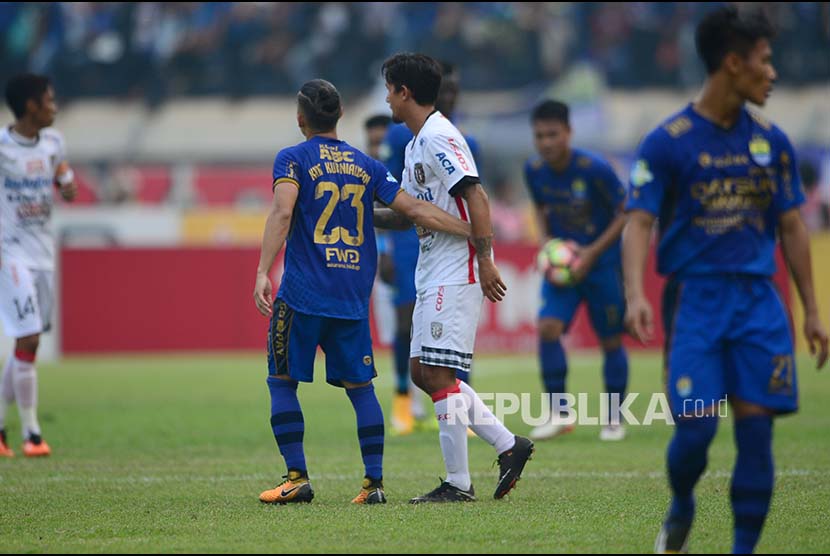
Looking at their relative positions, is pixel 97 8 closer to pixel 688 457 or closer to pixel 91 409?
pixel 91 409

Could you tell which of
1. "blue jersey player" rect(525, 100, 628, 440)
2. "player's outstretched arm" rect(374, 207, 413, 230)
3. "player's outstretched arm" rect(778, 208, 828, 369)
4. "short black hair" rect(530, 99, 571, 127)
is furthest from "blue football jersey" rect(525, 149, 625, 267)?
"player's outstretched arm" rect(778, 208, 828, 369)

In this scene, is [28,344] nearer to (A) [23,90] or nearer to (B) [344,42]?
(A) [23,90]

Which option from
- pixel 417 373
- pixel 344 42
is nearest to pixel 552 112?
pixel 417 373

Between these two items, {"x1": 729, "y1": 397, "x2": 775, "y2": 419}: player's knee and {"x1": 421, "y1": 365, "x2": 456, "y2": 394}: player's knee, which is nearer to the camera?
{"x1": 729, "y1": 397, "x2": 775, "y2": 419}: player's knee

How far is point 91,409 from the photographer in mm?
13344

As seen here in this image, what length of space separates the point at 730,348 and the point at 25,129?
6648mm

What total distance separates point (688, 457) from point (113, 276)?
54.3ft

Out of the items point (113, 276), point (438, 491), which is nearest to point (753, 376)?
point (438, 491)

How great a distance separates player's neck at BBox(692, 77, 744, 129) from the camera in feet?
17.0

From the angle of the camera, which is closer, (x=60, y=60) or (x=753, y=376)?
(x=753, y=376)

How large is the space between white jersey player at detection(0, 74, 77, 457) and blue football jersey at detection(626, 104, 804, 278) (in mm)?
6040

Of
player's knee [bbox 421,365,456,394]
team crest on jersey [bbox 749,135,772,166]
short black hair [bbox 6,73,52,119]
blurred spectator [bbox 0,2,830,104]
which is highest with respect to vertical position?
blurred spectator [bbox 0,2,830,104]

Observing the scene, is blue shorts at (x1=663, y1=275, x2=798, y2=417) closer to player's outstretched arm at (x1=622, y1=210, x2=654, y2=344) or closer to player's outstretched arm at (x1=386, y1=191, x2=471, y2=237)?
player's outstretched arm at (x1=622, y1=210, x2=654, y2=344)

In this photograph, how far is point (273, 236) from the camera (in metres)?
6.80
